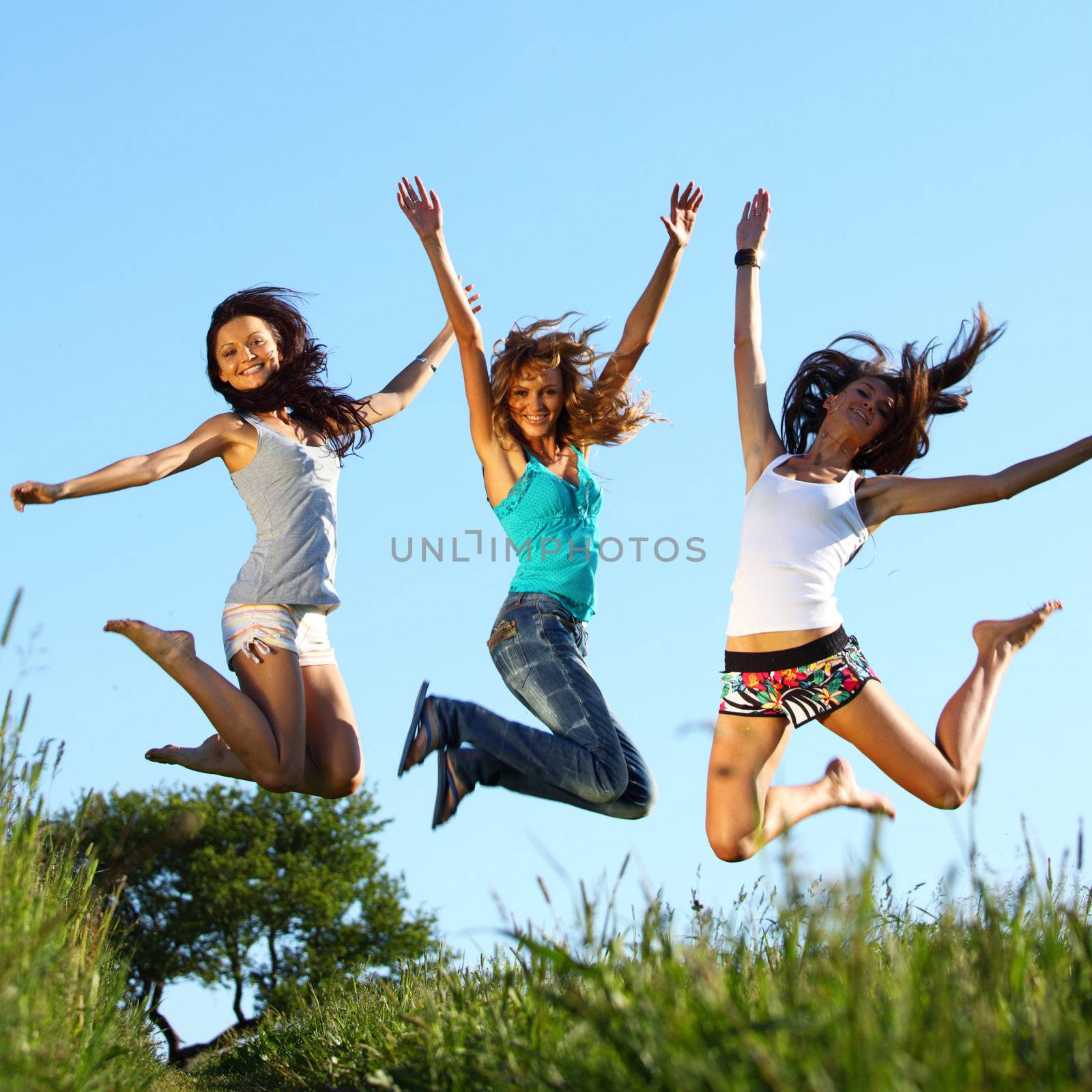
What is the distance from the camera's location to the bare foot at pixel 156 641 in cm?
658

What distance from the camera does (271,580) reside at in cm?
652

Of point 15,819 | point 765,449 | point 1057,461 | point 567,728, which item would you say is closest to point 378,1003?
point 567,728

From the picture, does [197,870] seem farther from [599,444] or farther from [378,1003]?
[599,444]

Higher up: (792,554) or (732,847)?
(792,554)

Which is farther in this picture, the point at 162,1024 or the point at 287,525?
the point at 162,1024

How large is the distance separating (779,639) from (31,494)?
332 cm

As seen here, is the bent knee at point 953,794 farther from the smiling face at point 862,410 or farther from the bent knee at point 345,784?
the bent knee at point 345,784

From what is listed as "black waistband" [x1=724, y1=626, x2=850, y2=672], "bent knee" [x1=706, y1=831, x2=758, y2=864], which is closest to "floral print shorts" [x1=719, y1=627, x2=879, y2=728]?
"black waistband" [x1=724, y1=626, x2=850, y2=672]

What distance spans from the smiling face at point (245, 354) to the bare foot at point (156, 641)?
52.1 inches

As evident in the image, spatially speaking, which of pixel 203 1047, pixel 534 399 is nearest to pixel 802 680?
pixel 534 399

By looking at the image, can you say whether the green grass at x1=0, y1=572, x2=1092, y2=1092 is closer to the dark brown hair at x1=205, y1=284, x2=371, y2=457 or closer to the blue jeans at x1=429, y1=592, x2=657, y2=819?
the blue jeans at x1=429, y1=592, x2=657, y2=819

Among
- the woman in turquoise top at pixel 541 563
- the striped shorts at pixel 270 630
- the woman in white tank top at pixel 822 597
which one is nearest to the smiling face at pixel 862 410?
the woman in white tank top at pixel 822 597

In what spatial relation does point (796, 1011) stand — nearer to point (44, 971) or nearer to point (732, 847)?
point (44, 971)

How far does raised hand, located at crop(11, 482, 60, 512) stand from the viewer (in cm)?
568
